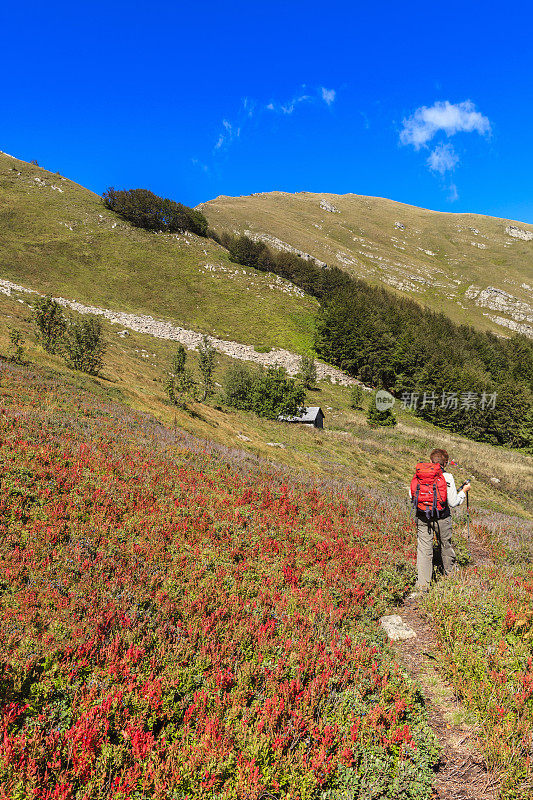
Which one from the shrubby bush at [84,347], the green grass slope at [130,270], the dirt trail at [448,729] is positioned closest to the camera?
the dirt trail at [448,729]

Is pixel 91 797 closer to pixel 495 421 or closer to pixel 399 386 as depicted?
pixel 399 386

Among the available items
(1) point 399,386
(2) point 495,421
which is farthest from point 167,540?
(2) point 495,421

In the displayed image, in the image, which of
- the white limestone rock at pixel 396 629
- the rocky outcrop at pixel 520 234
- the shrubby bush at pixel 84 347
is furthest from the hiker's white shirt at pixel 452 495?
the rocky outcrop at pixel 520 234

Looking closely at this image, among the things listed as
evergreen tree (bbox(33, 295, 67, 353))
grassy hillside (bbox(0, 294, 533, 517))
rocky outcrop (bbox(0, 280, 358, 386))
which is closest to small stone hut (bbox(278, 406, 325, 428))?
grassy hillside (bbox(0, 294, 533, 517))

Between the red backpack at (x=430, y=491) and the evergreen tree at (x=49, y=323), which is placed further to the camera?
the evergreen tree at (x=49, y=323)

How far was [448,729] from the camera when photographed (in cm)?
414

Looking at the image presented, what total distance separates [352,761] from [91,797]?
2.26 m

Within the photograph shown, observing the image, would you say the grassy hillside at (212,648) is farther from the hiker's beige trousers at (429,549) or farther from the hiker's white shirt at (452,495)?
the hiker's white shirt at (452,495)

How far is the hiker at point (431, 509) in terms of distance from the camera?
698 cm

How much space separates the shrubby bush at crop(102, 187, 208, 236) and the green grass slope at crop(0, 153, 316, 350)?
9.25ft

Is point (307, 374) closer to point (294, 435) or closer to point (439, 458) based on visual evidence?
point (294, 435)

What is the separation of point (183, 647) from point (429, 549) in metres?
5.12

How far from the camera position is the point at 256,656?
444 centimetres

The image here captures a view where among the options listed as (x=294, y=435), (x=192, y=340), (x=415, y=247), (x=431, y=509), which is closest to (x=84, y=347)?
(x=294, y=435)
